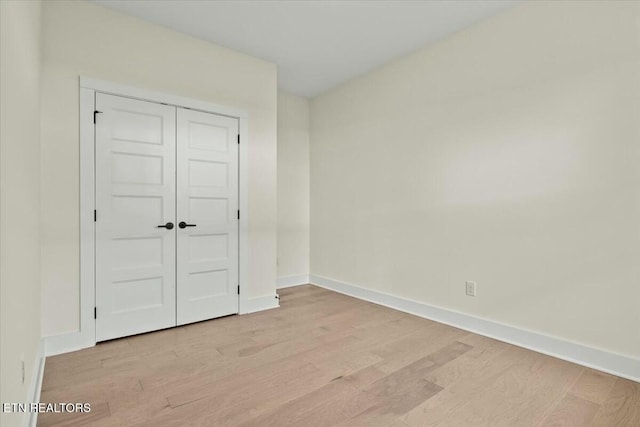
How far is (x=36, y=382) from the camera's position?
1.94 metres

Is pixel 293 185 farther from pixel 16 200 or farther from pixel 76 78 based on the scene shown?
pixel 16 200

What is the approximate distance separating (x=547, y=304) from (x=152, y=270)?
338 cm

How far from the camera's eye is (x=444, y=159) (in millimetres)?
3207

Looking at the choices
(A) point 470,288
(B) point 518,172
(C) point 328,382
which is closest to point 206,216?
(C) point 328,382

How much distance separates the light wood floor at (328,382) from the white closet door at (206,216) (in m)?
0.42

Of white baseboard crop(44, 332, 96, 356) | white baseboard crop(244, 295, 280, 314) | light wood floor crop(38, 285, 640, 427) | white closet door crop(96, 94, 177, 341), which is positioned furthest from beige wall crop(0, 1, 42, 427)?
white baseboard crop(244, 295, 280, 314)

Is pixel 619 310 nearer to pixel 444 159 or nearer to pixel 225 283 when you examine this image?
pixel 444 159

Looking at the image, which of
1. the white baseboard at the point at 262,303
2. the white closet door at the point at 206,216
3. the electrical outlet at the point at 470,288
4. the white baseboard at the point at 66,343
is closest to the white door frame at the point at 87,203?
the white baseboard at the point at 66,343

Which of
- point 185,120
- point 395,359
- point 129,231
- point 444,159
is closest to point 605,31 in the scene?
point 444,159

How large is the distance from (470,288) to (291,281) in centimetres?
253

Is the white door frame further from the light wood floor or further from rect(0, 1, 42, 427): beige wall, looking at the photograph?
rect(0, 1, 42, 427): beige wall

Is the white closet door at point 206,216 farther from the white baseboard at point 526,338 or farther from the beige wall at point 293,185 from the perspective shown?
the white baseboard at point 526,338

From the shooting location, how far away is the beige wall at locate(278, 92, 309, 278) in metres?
4.65

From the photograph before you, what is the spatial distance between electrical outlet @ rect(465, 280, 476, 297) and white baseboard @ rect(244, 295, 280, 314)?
6.73ft
